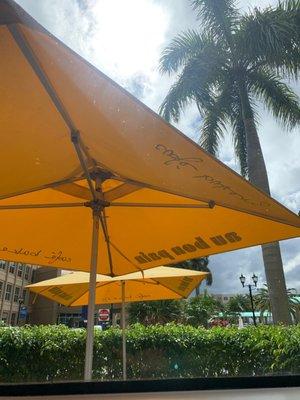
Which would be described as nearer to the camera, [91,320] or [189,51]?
[91,320]

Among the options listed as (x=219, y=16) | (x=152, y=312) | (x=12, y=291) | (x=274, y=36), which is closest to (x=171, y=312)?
(x=152, y=312)

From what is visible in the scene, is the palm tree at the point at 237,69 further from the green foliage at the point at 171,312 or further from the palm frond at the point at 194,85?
the green foliage at the point at 171,312

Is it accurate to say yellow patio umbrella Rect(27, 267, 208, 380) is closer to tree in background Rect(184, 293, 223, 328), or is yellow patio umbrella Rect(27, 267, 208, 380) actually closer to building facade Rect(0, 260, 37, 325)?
tree in background Rect(184, 293, 223, 328)

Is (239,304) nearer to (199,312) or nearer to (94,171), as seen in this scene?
(199,312)

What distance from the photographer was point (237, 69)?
12602 millimetres

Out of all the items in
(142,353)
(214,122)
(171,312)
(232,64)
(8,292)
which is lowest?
(142,353)

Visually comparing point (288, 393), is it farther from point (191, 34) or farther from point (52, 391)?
point (191, 34)

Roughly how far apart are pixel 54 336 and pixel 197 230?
608cm

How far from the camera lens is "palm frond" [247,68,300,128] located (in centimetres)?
1272

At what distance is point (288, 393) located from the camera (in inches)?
61.3

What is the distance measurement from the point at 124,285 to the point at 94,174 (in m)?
4.00

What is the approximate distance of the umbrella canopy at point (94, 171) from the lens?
170 centimetres

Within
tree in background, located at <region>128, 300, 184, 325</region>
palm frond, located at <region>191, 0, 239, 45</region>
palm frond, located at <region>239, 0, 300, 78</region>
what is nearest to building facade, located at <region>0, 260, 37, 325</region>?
tree in background, located at <region>128, 300, 184, 325</region>

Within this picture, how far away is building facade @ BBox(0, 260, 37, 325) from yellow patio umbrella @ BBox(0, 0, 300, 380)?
169 ft
